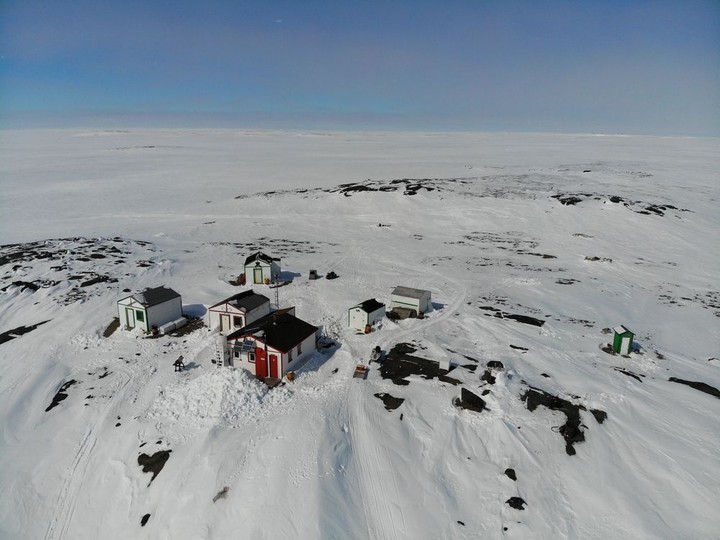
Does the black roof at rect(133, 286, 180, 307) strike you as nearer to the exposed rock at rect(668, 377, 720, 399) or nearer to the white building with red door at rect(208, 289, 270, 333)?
the white building with red door at rect(208, 289, 270, 333)

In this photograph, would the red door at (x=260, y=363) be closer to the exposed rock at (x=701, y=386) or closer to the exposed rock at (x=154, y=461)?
the exposed rock at (x=154, y=461)

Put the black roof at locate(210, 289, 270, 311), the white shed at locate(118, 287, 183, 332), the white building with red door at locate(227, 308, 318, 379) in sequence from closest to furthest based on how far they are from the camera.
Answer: the white building with red door at locate(227, 308, 318, 379), the white shed at locate(118, 287, 183, 332), the black roof at locate(210, 289, 270, 311)

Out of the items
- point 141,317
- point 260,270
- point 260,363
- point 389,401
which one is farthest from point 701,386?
point 141,317

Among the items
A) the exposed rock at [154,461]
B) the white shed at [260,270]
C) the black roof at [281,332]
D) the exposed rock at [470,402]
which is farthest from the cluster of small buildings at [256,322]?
the exposed rock at [470,402]

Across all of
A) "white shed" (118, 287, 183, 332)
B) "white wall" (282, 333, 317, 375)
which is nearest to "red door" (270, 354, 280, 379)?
"white wall" (282, 333, 317, 375)

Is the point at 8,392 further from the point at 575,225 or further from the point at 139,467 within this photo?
the point at 575,225

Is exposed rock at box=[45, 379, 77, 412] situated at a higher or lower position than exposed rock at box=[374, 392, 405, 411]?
lower

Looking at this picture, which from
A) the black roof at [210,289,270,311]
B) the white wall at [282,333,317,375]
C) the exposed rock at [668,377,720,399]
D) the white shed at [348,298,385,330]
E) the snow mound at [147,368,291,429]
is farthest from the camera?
the black roof at [210,289,270,311]

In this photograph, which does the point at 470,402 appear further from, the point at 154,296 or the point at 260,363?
the point at 154,296

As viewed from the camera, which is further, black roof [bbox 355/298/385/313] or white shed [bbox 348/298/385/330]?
black roof [bbox 355/298/385/313]
